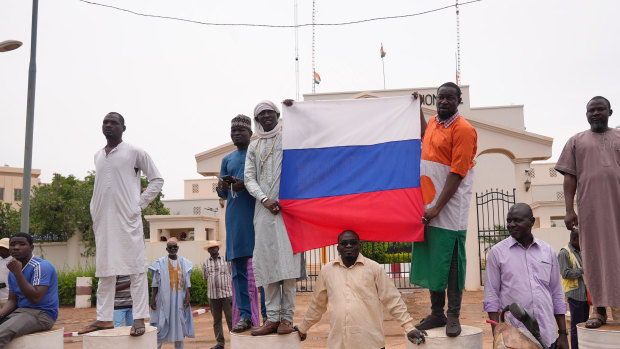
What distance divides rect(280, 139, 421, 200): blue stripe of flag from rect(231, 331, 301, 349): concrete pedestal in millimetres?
1254

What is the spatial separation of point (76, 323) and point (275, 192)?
10.7m

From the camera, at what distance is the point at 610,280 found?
4.53 metres

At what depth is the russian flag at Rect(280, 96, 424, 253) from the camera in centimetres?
533

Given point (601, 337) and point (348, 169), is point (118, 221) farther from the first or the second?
point (601, 337)

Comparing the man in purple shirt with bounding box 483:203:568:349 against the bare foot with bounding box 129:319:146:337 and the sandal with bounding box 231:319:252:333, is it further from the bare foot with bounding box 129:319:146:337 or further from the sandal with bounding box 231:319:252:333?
the bare foot with bounding box 129:319:146:337

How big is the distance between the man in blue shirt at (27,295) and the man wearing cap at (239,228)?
7.56ft

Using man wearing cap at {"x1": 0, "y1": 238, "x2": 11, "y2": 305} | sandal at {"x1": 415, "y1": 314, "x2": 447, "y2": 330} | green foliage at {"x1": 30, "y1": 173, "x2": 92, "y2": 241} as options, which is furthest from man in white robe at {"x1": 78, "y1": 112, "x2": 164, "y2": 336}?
green foliage at {"x1": 30, "y1": 173, "x2": 92, "y2": 241}

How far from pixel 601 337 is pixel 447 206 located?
1521 mm

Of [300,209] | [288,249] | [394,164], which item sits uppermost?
[394,164]

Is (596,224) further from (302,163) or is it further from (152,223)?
(152,223)

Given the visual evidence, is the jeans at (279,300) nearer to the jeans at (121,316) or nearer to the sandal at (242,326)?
the sandal at (242,326)

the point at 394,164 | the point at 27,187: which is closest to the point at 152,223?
the point at 27,187

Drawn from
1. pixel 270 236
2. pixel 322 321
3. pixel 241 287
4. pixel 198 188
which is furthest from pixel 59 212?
pixel 198 188

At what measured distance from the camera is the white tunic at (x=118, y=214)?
5.59 metres
